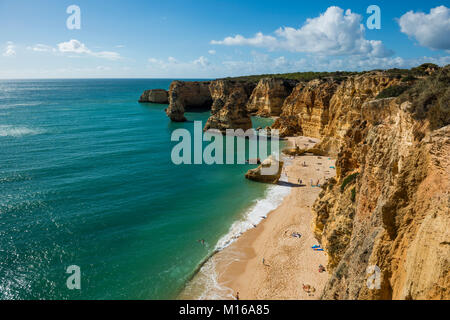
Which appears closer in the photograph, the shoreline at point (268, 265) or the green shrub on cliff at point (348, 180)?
the green shrub on cliff at point (348, 180)

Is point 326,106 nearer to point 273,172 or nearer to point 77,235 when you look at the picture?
point 273,172

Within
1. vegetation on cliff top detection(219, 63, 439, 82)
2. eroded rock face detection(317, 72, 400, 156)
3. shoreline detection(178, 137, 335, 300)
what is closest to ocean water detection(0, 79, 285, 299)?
shoreline detection(178, 137, 335, 300)

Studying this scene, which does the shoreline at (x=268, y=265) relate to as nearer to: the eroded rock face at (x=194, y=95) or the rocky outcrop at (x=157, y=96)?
the eroded rock face at (x=194, y=95)

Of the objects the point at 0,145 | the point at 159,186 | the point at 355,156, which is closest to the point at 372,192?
the point at 355,156

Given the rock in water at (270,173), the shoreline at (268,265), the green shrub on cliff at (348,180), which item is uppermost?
the green shrub on cliff at (348,180)

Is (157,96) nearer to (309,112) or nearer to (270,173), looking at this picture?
(309,112)

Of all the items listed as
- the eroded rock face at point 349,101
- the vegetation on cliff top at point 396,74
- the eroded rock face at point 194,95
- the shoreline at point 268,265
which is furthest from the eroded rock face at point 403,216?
the eroded rock face at point 194,95

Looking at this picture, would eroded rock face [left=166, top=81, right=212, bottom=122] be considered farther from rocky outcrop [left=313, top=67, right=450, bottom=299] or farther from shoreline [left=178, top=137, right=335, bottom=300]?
rocky outcrop [left=313, top=67, right=450, bottom=299]
